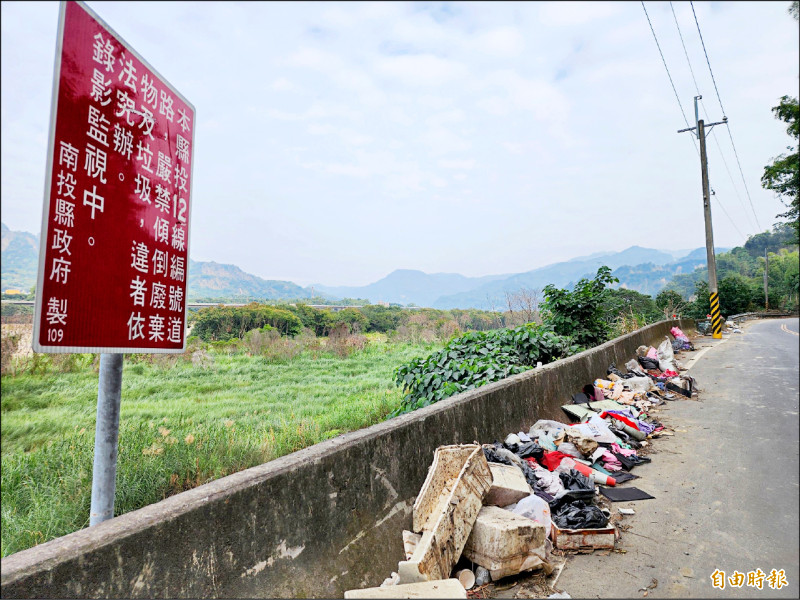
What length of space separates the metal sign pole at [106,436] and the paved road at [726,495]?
1889 mm

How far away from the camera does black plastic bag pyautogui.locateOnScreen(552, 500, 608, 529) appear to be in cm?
258

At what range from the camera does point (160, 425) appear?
424cm

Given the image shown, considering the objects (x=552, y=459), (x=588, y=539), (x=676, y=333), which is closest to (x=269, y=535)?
(x=588, y=539)

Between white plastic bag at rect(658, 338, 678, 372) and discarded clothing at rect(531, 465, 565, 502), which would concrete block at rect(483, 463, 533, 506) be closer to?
discarded clothing at rect(531, 465, 565, 502)

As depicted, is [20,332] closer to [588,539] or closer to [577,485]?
[588,539]

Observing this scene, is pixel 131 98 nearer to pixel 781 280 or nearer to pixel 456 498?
pixel 781 280

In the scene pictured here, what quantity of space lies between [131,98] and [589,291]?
762cm

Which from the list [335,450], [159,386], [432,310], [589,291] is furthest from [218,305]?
[432,310]

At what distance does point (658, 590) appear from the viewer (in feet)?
6.35

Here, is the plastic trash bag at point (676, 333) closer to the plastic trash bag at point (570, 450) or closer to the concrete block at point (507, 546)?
the plastic trash bag at point (570, 450)

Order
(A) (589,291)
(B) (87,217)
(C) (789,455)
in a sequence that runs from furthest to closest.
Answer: (A) (589,291) < (B) (87,217) < (C) (789,455)

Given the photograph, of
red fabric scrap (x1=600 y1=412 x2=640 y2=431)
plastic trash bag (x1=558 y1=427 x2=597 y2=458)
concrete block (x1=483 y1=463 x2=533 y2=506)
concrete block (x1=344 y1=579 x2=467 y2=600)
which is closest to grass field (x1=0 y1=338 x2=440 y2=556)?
concrete block (x1=344 y1=579 x2=467 y2=600)

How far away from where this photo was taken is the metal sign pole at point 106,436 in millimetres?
1654

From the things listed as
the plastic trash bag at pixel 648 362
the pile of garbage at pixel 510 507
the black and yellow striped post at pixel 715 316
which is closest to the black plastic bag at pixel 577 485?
the pile of garbage at pixel 510 507
